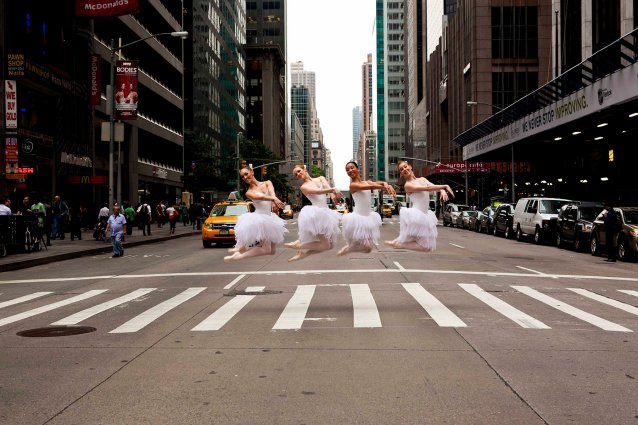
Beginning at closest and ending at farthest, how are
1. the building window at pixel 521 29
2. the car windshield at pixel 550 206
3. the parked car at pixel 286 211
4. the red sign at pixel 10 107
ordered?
the parked car at pixel 286 211
the red sign at pixel 10 107
the car windshield at pixel 550 206
the building window at pixel 521 29

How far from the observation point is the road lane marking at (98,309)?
33.6ft

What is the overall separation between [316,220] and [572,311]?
4429mm

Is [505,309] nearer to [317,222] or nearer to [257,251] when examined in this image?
[317,222]

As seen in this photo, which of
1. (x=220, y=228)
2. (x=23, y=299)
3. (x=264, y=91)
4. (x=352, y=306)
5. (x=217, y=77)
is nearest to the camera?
(x=352, y=306)

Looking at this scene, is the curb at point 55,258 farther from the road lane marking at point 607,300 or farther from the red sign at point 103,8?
the road lane marking at point 607,300

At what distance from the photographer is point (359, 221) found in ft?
34.1

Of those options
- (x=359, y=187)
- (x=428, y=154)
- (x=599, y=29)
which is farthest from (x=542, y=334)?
(x=428, y=154)

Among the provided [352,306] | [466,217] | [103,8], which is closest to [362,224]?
[352,306]

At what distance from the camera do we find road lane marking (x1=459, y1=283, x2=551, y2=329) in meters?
9.59

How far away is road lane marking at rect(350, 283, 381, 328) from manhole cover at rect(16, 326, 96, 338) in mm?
3806

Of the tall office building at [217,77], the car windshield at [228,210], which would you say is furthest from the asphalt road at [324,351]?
the tall office building at [217,77]

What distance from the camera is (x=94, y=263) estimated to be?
21.9 metres

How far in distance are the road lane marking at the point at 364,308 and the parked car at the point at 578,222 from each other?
15262mm

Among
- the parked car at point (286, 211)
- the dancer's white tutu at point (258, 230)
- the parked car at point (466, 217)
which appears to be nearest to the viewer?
the dancer's white tutu at point (258, 230)
